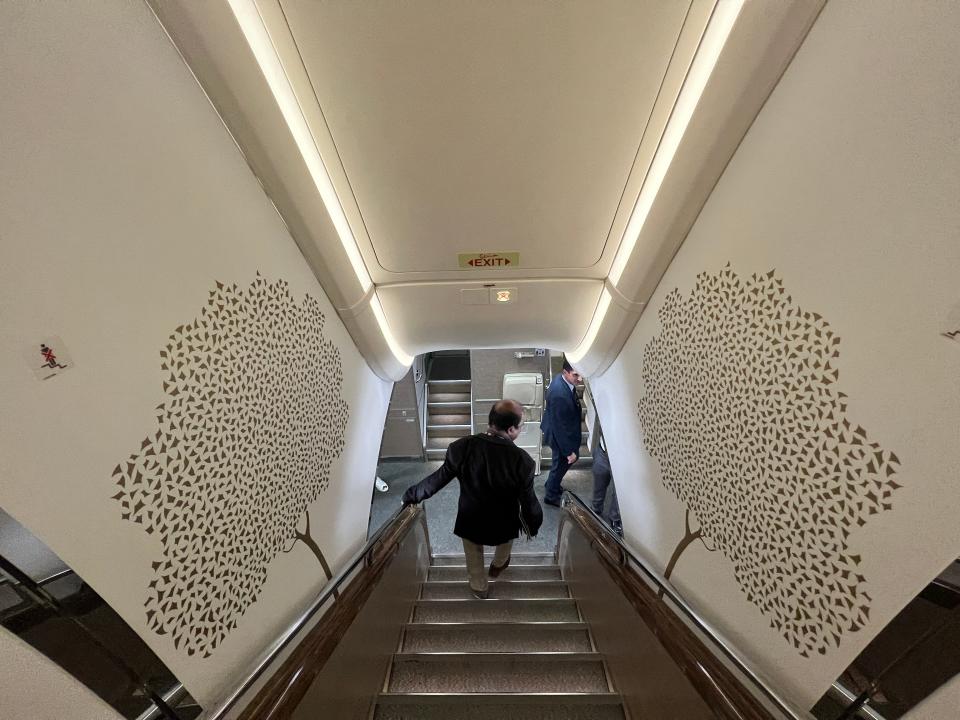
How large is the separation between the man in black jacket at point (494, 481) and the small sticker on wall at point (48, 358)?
1862mm

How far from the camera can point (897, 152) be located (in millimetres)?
812

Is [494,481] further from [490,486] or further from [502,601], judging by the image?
[502,601]

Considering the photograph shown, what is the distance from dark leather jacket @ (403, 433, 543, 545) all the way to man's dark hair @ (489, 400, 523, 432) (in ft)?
0.28

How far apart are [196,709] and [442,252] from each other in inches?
80.6

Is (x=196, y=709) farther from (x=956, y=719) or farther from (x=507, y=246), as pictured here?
(x=507, y=246)

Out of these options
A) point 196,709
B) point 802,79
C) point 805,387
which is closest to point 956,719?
point 805,387

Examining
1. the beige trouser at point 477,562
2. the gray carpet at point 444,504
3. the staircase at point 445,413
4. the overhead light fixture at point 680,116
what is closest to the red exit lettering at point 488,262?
the overhead light fixture at point 680,116

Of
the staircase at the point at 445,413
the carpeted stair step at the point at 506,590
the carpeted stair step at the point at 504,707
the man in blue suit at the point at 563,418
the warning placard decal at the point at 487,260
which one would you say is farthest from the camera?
the staircase at the point at 445,413

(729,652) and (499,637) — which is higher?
(729,652)

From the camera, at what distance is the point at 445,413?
6.96 metres

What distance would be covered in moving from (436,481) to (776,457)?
197 cm

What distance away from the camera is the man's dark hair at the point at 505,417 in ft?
8.25

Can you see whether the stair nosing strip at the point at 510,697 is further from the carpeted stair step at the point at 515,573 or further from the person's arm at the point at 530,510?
the carpeted stair step at the point at 515,573

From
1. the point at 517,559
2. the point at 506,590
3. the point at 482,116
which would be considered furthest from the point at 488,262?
the point at 517,559
